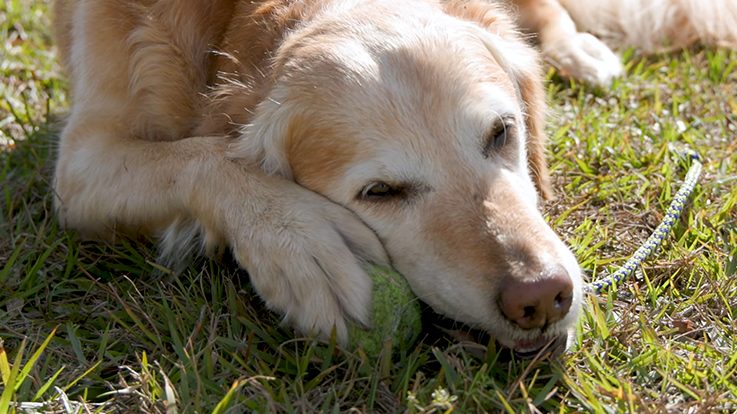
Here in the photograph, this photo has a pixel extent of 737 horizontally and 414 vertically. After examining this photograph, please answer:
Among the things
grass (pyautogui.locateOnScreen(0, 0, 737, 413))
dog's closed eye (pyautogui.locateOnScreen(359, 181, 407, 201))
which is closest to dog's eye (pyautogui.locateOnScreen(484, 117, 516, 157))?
dog's closed eye (pyautogui.locateOnScreen(359, 181, 407, 201))

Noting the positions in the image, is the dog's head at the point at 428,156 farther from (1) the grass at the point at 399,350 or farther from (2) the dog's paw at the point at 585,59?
(2) the dog's paw at the point at 585,59

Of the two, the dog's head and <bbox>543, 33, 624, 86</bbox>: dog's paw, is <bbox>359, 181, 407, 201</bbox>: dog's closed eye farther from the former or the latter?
<bbox>543, 33, 624, 86</bbox>: dog's paw

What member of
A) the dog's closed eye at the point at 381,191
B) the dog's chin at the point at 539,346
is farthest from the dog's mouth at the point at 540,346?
the dog's closed eye at the point at 381,191

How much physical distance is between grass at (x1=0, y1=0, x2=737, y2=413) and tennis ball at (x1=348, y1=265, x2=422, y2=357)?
0.17 feet

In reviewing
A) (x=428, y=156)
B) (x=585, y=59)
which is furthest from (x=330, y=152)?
(x=585, y=59)

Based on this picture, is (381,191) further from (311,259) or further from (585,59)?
(585,59)

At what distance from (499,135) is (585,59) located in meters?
1.91

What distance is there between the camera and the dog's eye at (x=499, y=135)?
107 inches

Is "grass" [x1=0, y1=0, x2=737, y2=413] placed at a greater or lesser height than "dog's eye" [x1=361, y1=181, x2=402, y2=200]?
lesser

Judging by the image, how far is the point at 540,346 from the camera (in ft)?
8.21

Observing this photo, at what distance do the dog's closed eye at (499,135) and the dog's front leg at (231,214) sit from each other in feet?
1.37

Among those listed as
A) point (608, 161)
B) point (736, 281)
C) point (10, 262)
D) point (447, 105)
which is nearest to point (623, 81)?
point (608, 161)

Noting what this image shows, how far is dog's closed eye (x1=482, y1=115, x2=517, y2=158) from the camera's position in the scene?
2.72 metres

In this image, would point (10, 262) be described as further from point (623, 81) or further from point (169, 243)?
point (623, 81)
